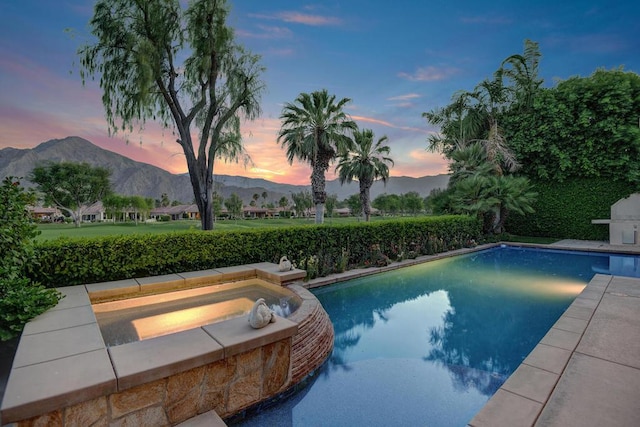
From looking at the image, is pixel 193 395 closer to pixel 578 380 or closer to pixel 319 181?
pixel 578 380

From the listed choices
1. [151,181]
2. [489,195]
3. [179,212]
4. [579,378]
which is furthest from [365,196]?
[151,181]

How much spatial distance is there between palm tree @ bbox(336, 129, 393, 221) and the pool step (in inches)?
793

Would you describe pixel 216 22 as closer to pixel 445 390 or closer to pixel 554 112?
pixel 445 390

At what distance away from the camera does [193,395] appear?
2.46 m

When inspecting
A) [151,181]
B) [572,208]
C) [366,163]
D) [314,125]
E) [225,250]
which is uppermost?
[151,181]

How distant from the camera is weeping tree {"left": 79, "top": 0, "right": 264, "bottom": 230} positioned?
9.30m

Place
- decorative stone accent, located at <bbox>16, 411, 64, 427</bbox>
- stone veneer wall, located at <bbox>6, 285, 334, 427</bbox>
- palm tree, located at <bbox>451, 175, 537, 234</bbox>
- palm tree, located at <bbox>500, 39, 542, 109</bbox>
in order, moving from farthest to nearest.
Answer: palm tree, located at <bbox>500, 39, 542, 109</bbox>
palm tree, located at <bbox>451, 175, 537, 234</bbox>
stone veneer wall, located at <bbox>6, 285, 334, 427</bbox>
decorative stone accent, located at <bbox>16, 411, 64, 427</bbox>

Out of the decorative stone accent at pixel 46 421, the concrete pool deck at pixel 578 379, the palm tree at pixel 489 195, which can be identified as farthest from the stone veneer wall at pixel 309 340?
the palm tree at pixel 489 195

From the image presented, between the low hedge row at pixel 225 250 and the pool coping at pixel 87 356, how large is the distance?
4.67 ft

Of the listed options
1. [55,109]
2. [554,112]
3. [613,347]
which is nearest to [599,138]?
[554,112]

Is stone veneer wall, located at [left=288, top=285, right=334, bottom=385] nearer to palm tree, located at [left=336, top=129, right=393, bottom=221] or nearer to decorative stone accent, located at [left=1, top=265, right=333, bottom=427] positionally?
decorative stone accent, located at [left=1, top=265, right=333, bottom=427]

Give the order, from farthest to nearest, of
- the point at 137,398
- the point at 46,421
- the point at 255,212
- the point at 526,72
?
the point at 255,212, the point at 526,72, the point at 137,398, the point at 46,421

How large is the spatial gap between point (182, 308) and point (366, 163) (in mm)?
19465

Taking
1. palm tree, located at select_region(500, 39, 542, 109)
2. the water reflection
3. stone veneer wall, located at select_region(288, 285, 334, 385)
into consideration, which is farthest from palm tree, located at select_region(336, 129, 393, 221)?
stone veneer wall, located at select_region(288, 285, 334, 385)
